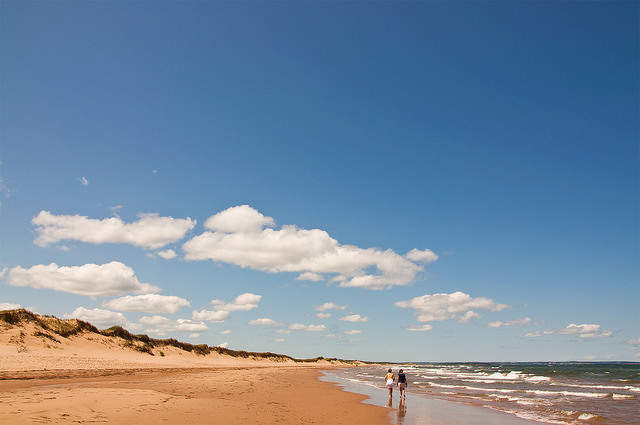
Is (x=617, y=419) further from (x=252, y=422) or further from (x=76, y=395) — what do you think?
(x=76, y=395)

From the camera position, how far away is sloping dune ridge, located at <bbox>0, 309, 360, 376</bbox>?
105ft

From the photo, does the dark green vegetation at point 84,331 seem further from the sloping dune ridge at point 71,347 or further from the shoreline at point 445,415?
the shoreline at point 445,415

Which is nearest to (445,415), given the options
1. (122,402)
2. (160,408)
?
(160,408)

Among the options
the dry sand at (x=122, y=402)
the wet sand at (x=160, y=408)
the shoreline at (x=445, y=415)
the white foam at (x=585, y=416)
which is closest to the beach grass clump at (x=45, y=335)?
the dry sand at (x=122, y=402)

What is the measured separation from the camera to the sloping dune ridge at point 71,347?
31984 millimetres

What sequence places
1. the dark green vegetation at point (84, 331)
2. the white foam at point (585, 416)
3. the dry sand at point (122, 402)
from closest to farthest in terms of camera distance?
the dry sand at point (122, 402)
the white foam at point (585, 416)
the dark green vegetation at point (84, 331)

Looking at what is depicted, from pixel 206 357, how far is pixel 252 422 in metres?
62.5

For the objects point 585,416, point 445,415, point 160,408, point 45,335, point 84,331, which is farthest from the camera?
point 84,331

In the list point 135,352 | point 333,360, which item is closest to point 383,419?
point 135,352

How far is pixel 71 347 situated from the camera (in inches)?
1640

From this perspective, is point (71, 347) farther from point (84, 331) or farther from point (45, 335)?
point (84, 331)

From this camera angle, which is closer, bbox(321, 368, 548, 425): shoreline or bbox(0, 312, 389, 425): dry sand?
bbox(0, 312, 389, 425): dry sand

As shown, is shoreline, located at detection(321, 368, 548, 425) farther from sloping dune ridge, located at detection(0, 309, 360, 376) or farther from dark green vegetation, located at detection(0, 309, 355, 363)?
dark green vegetation, located at detection(0, 309, 355, 363)

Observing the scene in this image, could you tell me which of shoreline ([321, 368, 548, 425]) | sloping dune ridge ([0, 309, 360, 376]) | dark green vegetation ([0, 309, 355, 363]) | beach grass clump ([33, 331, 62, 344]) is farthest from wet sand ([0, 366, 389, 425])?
dark green vegetation ([0, 309, 355, 363])
